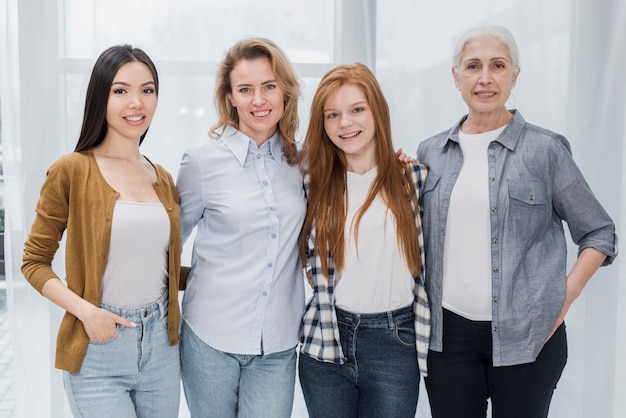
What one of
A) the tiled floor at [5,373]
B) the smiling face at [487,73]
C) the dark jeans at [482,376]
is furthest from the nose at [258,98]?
the tiled floor at [5,373]

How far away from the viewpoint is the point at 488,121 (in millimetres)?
1716

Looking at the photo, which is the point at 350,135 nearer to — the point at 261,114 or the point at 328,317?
the point at 261,114

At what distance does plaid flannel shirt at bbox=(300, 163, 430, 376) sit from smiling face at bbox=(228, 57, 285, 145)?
0.38m

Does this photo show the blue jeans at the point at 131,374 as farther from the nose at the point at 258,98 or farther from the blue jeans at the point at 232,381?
the nose at the point at 258,98

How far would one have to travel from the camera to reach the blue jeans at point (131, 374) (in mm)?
1459

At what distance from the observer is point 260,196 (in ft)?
5.60

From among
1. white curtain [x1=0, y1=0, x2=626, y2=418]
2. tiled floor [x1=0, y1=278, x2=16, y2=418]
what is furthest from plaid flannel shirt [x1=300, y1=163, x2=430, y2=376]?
tiled floor [x1=0, y1=278, x2=16, y2=418]

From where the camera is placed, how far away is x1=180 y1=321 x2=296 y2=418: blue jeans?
1.68m

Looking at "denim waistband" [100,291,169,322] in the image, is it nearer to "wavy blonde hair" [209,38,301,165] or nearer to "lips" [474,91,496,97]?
"wavy blonde hair" [209,38,301,165]

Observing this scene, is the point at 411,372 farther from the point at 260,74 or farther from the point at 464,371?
the point at 260,74

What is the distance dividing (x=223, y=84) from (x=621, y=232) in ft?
5.66

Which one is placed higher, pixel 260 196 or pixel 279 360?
pixel 260 196

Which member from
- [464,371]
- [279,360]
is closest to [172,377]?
[279,360]

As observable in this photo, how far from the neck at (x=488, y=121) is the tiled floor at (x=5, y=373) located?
2056mm
